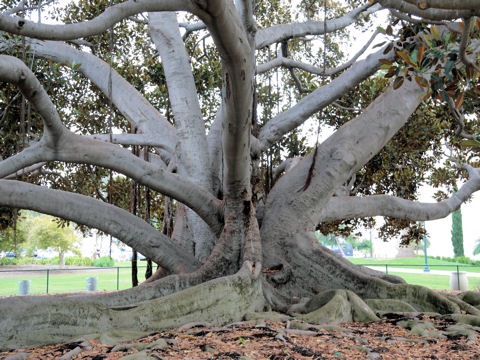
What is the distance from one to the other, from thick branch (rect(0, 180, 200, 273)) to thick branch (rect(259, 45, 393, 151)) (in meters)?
1.78

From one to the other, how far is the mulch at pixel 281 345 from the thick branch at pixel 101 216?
1348 millimetres

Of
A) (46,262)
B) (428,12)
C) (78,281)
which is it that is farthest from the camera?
(46,262)

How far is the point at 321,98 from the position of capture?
559cm

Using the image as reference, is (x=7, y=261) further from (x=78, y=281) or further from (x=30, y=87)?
(x=30, y=87)

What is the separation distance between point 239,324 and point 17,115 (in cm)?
510

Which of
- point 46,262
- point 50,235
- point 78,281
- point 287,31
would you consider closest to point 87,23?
point 287,31

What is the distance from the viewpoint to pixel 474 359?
2.81m

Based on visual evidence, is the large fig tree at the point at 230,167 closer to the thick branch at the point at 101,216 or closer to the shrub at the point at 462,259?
the thick branch at the point at 101,216

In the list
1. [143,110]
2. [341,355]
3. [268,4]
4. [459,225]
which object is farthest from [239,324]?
[459,225]

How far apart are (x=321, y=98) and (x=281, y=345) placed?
3475 millimetres

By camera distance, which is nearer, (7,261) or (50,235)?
(50,235)

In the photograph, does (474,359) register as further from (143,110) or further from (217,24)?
(143,110)

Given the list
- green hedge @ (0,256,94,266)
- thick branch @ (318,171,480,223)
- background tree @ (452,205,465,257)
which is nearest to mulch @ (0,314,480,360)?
thick branch @ (318,171,480,223)

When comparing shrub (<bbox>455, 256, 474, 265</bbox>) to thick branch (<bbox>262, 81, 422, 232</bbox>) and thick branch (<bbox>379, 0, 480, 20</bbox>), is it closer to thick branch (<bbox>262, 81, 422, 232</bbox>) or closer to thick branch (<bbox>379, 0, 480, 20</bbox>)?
thick branch (<bbox>262, 81, 422, 232</bbox>)
